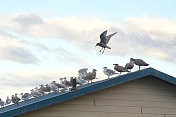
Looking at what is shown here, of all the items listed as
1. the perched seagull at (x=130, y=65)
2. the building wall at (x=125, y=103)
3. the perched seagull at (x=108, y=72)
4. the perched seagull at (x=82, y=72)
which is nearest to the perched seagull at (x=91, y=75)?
the perched seagull at (x=82, y=72)

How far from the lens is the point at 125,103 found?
1691 centimetres

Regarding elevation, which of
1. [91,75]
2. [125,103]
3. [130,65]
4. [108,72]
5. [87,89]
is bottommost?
[125,103]

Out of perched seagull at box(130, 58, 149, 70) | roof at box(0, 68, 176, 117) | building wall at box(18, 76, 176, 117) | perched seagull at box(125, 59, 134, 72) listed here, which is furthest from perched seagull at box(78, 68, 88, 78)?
roof at box(0, 68, 176, 117)

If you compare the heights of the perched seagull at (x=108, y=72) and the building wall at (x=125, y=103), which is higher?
the perched seagull at (x=108, y=72)

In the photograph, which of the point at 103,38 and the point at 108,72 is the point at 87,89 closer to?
the point at 103,38

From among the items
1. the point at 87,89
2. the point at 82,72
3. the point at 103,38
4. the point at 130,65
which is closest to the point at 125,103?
the point at 87,89

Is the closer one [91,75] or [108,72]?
[108,72]

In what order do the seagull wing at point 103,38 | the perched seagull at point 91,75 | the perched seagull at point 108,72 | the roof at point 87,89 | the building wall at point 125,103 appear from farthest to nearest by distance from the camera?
1. the perched seagull at point 91,75
2. the perched seagull at point 108,72
3. the seagull wing at point 103,38
4. the building wall at point 125,103
5. the roof at point 87,89

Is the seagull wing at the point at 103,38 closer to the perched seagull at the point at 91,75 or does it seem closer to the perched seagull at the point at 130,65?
the perched seagull at the point at 130,65

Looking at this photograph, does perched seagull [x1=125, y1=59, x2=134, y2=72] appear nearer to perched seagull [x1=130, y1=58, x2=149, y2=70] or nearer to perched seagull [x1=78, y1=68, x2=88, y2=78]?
perched seagull [x1=130, y1=58, x2=149, y2=70]

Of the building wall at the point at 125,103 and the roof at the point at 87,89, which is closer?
the roof at the point at 87,89

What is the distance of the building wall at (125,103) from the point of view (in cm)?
1652

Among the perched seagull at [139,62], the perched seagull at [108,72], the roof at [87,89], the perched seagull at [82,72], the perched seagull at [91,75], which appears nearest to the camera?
the roof at [87,89]

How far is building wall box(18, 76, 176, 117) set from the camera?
16.5 m
